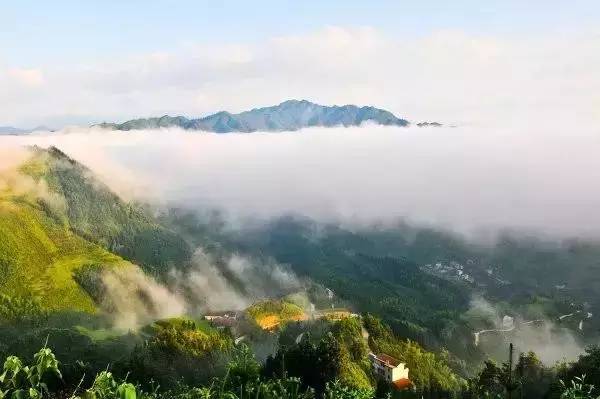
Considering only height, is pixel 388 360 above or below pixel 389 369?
above

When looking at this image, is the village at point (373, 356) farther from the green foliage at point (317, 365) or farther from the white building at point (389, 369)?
the green foliage at point (317, 365)

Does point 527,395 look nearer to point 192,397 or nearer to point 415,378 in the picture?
point 415,378

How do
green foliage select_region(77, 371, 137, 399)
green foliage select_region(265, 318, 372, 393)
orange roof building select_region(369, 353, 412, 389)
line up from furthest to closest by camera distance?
orange roof building select_region(369, 353, 412, 389) → green foliage select_region(265, 318, 372, 393) → green foliage select_region(77, 371, 137, 399)

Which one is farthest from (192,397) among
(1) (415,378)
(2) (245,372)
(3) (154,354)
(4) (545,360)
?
(4) (545,360)

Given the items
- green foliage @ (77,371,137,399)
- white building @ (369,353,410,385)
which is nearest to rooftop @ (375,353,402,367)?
white building @ (369,353,410,385)

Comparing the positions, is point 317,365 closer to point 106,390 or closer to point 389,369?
point 389,369

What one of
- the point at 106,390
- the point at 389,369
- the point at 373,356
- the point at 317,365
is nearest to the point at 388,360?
the point at 373,356

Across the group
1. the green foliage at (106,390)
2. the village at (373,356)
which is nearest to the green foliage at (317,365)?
the village at (373,356)

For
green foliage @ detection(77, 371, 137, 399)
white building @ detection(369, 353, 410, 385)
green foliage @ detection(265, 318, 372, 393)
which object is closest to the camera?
green foliage @ detection(77, 371, 137, 399)

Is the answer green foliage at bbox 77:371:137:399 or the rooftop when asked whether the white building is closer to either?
the rooftop
